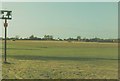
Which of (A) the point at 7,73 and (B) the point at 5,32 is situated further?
(B) the point at 5,32

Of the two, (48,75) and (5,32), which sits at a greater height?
(5,32)

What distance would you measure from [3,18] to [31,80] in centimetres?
594

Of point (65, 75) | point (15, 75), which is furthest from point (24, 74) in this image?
point (65, 75)

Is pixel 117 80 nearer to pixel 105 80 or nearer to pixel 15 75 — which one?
pixel 105 80

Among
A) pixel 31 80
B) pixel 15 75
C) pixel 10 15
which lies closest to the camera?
pixel 31 80

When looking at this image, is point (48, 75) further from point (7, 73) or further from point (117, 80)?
point (117, 80)

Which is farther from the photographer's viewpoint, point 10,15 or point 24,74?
point 10,15

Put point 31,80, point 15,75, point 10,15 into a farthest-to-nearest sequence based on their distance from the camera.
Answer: point 10,15
point 15,75
point 31,80

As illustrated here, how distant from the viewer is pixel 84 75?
42.8ft

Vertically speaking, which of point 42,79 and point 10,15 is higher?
point 10,15

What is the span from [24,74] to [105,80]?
3.44 metres

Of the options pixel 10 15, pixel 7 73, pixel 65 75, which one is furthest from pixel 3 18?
pixel 65 75

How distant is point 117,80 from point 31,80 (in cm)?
300

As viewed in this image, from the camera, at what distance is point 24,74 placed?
42.5 feet
